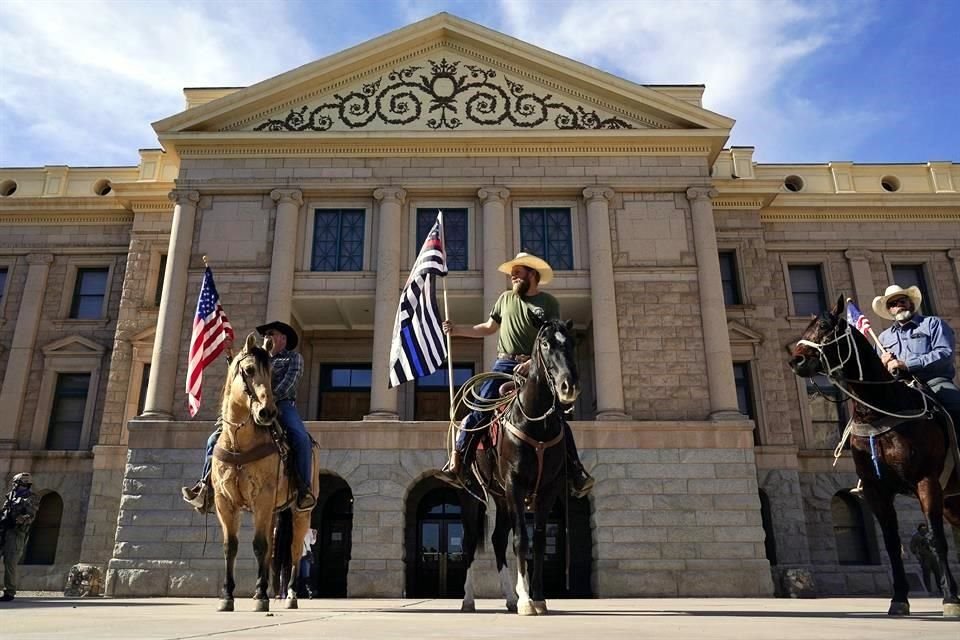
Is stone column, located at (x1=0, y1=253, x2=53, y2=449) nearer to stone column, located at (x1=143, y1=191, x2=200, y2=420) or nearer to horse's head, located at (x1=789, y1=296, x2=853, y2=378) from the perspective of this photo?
stone column, located at (x1=143, y1=191, x2=200, y2=420)

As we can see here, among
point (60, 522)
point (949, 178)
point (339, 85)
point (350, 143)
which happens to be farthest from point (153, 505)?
point (949, 178)

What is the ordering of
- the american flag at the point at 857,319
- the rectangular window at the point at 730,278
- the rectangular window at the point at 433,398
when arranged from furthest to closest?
the rectangular window at the point at 730,278, the rectangular window at the point at 433,398, the american flag at the point at 857,319

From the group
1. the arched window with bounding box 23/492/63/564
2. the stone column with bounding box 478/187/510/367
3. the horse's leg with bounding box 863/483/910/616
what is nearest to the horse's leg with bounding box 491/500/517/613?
the horse's leg with bounding box 863/483/910/616

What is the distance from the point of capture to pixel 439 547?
2277 cm

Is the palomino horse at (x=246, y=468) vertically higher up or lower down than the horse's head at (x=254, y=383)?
lower down

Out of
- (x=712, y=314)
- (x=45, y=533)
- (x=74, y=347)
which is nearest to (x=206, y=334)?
(x=712, y=314)

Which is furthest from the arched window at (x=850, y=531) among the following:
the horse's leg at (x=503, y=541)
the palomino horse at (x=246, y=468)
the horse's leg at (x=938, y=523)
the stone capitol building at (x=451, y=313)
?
the palomino horse at (x=246, y=468)

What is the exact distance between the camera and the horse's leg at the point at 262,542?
8.31m

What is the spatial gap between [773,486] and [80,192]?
91.8 feet

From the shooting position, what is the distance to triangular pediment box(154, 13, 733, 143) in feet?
78.0

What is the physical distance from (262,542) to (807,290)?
Answer: 81.2 ft

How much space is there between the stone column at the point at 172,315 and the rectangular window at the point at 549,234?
10.6 metres

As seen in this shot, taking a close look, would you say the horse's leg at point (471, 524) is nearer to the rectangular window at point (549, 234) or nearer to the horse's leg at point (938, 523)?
the horse's leg at point (938, 523)

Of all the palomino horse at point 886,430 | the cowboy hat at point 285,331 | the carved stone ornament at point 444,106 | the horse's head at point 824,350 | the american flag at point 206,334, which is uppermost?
the carved stone ornament at point 444,106
